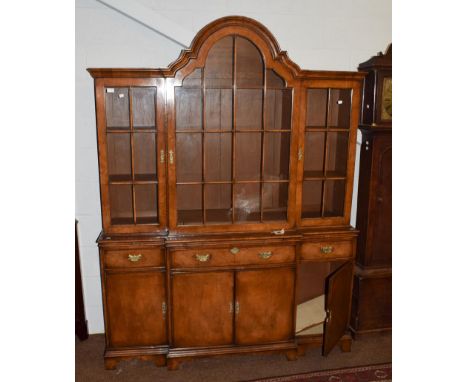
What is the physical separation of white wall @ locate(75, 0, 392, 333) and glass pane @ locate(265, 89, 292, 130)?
0.42 m

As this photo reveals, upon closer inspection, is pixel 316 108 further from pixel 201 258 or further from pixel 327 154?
pixel 201 258

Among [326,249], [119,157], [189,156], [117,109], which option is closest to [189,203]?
[189,156]

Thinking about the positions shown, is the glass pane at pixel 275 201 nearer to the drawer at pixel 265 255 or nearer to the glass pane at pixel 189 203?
the drawer at pixel 265 255

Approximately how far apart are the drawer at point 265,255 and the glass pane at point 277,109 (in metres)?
0.78

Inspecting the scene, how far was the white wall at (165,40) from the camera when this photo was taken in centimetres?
254

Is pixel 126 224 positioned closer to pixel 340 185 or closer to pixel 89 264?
pixel 89 264

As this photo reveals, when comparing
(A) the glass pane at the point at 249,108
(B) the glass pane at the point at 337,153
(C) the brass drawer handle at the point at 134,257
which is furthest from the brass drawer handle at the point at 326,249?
(C) the brass drawer handle at the point at 134,257

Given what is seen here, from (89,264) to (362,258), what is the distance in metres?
1.99

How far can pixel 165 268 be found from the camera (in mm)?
2428

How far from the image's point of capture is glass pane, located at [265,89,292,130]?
8.26 feet

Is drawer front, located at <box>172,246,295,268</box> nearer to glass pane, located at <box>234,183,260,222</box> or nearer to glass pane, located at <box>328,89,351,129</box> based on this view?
glass pane, located at <box>234,183,260,222</box>

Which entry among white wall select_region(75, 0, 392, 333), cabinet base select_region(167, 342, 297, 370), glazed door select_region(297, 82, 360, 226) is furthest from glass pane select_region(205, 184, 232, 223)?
cabinet base select_region(167, 342, 297, 370)
